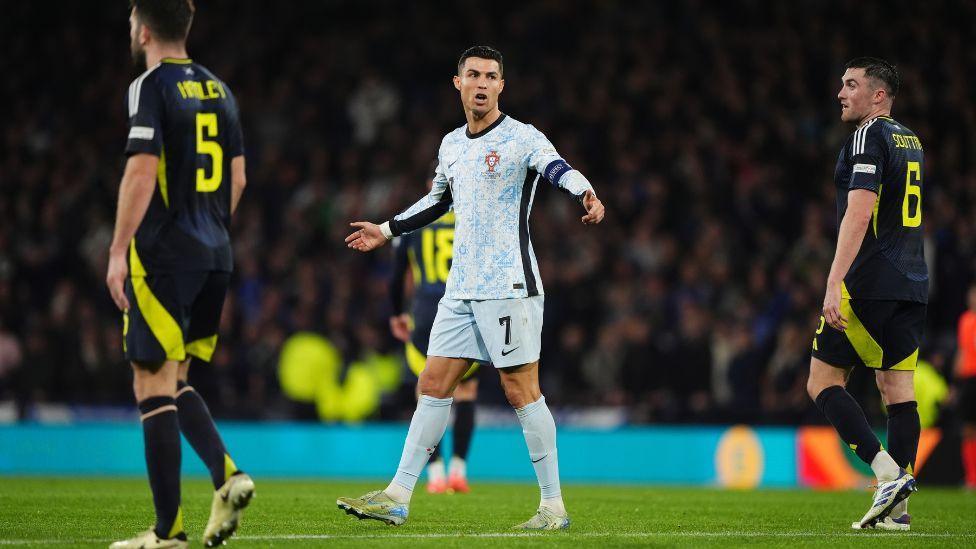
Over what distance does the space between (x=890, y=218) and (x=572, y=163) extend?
1182 cm

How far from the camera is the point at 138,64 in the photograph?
6.04m

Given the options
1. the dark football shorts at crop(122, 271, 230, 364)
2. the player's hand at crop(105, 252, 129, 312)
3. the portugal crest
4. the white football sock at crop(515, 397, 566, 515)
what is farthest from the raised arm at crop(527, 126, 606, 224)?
the player's hand at crop(105, 252, 129, 312)

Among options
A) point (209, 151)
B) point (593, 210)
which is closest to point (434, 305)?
point (593, 210)

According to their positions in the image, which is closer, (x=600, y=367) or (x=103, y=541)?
(x=103, y=541)

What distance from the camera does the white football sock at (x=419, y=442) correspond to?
7.01m

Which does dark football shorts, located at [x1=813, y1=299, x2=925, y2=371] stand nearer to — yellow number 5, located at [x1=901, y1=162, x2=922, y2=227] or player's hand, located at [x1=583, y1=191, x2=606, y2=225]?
yellow number 5, located at [x1=901, y1=162, x2=922, y2=227]

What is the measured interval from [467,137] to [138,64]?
1.86 meters

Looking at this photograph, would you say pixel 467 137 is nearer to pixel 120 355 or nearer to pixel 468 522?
pixel 468 522

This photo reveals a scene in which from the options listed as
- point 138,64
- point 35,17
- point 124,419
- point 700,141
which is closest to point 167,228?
point 138,64

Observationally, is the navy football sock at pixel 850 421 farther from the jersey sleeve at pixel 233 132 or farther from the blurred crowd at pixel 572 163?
the blurred crowd at pixel 572 163

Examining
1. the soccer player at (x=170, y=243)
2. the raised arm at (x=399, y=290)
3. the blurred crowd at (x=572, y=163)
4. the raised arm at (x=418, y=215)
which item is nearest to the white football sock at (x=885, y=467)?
A: the raised arm at (x=418, y=215)

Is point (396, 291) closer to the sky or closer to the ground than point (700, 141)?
closer to the ground

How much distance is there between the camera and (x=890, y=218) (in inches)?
297

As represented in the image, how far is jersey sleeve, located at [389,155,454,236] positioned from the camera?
287 inches
